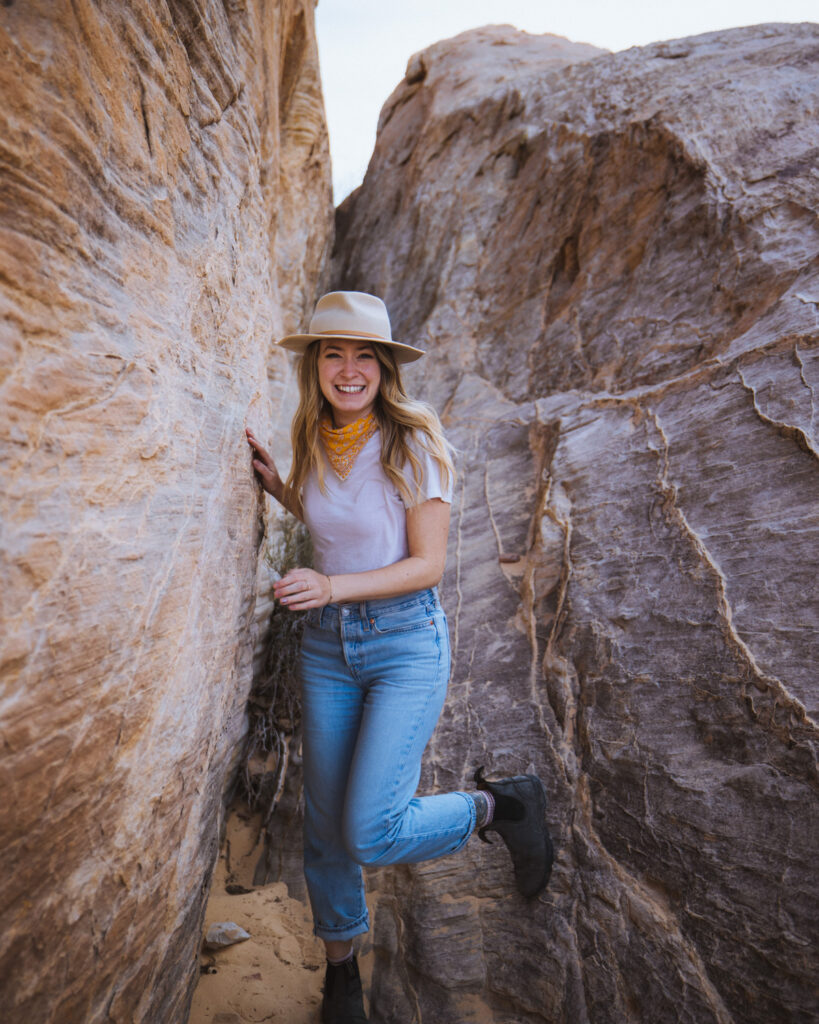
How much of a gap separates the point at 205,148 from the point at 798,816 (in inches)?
107

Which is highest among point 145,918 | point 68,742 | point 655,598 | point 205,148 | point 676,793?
point 205,148

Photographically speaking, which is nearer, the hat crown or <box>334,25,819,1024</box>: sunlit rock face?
<box>334,25,819,1024</box>: sunlit rock face

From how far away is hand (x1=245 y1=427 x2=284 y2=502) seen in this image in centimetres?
238

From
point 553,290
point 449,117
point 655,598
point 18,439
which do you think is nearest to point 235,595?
point 18,439

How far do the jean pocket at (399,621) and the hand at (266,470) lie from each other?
687 mm

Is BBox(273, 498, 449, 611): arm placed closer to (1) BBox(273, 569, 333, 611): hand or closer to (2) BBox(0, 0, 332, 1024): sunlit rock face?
(1) BBox(273, 569, 333, 611): hand

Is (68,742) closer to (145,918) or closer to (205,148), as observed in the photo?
(145,918)

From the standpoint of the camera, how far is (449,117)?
19.1 feet

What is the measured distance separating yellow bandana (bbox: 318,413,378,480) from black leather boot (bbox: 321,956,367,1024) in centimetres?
165

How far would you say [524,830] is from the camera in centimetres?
222

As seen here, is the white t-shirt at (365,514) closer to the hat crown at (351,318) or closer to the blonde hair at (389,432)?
the blonde hair at (389,432)

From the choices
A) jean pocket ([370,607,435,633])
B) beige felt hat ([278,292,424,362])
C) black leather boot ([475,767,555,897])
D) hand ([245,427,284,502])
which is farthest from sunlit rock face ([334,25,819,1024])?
beige felt hat ([278,292,424,362])

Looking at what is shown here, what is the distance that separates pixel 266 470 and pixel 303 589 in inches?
27.6

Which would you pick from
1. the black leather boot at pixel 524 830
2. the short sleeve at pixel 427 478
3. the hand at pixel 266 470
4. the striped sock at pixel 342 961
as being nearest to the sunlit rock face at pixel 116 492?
the hand at pixel 266 470
